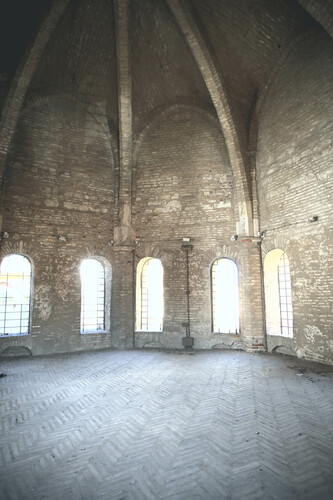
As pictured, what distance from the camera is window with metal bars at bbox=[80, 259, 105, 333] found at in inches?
471

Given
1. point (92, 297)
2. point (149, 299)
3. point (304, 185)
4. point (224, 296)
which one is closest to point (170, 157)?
point (304, 185)

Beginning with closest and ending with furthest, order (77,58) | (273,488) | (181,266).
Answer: (273,488), (77,58), (181,266)

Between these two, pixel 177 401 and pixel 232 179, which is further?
pixel 232 179

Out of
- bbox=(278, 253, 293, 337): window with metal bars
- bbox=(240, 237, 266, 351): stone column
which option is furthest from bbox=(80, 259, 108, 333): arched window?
bbox=(278, 253, 293, 337): window with metal bars

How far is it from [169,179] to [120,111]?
3.15 metres

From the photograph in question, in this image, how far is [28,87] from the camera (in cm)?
1031

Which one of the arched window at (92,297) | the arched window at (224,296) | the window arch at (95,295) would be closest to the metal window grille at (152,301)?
the window arch at (95,295)

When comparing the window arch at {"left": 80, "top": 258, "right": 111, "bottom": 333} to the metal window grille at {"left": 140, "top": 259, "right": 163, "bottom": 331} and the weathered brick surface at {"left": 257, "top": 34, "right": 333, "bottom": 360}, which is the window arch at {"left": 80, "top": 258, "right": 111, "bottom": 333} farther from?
the weathered brick surface at {"left": 257, "top": 34, "right": 333, "bottom": 360}

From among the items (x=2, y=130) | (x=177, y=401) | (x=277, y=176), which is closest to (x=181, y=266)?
(x=277, y=176)

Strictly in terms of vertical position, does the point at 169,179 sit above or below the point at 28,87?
below

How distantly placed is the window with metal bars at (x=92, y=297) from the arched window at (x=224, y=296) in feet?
14.6

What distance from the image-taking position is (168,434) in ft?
15.8

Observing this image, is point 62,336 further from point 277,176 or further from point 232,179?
point 277,176

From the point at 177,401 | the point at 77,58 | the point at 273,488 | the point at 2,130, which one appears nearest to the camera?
the point at 273,488
